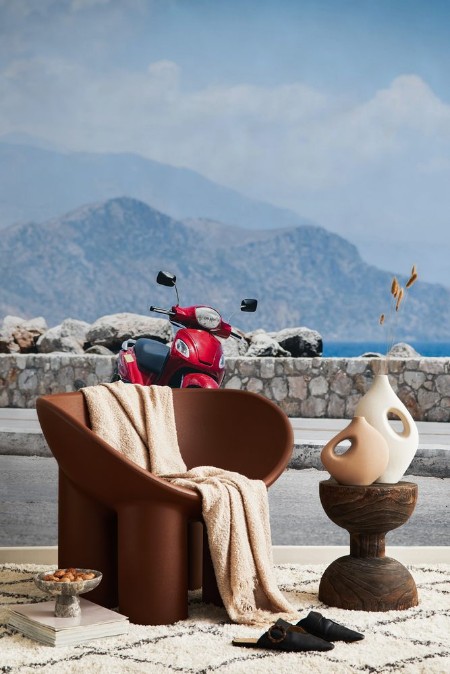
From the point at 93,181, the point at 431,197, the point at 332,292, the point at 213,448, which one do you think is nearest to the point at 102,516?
the point at 213,448

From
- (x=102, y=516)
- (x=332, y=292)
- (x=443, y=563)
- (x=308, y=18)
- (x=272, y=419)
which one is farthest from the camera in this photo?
(x=332, y=292)

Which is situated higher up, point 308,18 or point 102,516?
point 308,18

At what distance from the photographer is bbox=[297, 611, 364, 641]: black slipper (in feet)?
8.27

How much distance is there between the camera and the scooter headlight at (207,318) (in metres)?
4.35

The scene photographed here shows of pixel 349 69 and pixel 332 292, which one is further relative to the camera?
pixel 332 292

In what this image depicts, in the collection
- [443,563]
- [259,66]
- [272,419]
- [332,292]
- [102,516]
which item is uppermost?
[259,66]

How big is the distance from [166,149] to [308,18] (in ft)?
4.51

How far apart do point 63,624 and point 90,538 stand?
393 mm

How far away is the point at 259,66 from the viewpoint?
5859 mm

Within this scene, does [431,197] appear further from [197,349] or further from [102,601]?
[102,601]

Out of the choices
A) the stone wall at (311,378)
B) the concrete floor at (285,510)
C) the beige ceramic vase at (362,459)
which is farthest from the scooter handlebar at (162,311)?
the beige ceramic vase at (362,459)

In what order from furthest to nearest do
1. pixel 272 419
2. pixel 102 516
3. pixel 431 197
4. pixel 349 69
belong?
pixel 431 197 → pixel 349 69 → pixel 272 419 → pixel 102 516

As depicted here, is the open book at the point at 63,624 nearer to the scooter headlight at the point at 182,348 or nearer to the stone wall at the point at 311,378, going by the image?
the scooter headlight at the point at 182,348

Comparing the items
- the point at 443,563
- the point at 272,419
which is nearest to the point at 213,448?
the point at 272,419
